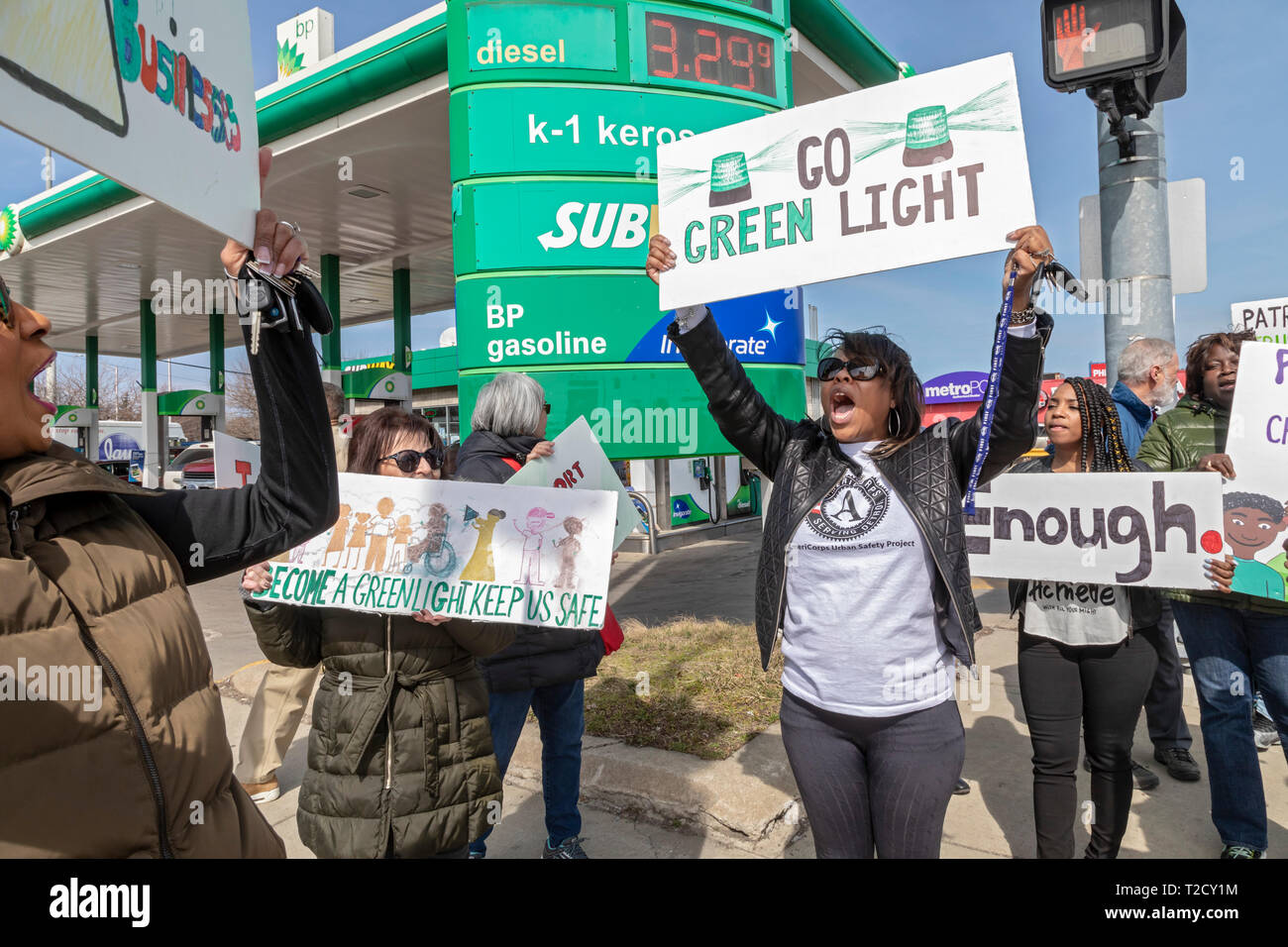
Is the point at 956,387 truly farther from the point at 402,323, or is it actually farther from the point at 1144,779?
the point at 1144,779

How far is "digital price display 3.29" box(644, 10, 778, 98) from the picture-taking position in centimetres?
611

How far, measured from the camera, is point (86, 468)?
1297 mm

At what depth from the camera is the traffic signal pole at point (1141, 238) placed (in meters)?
4.21

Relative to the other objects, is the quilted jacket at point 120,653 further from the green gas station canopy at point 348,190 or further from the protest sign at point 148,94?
the green gas station canopy at point 348,190

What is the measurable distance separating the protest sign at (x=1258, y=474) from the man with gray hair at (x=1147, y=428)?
100 centimetres

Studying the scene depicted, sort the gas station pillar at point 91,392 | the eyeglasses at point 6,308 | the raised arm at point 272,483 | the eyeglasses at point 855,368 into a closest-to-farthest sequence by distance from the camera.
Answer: the eyeglasses at point 6,308 < the raised arm at point 272,483 < the eyeglasses at point 855,368 < the gas station pillar at point 91,392

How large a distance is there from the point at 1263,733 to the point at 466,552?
4668 mm

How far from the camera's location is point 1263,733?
4.47 metres

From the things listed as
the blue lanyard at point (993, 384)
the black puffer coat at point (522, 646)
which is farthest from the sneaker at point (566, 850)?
the blue lanyard at point (993, 384)

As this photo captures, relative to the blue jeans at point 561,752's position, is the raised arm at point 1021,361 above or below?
above

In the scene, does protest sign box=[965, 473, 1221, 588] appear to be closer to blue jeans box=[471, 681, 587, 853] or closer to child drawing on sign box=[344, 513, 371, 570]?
blue jeans box=[471, 681, 587, 853]

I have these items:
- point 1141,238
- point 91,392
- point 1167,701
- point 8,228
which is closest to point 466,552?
point 1167,701

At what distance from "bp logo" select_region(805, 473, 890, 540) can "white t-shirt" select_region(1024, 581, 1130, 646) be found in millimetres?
1215

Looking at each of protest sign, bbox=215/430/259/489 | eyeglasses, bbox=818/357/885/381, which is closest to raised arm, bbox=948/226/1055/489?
eyeglasses, bbox=818/357/885/381
